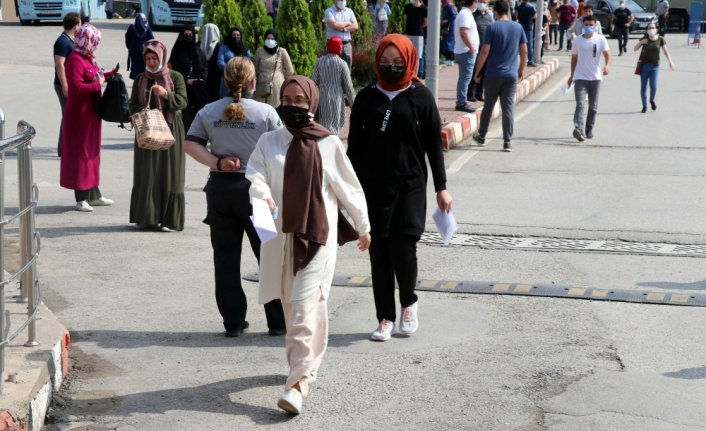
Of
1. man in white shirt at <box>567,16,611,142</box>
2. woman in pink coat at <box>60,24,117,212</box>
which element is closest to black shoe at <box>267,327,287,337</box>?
woman in pink coat at <box>60,24,117,212</box>

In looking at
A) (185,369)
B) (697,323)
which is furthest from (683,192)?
(185,369)

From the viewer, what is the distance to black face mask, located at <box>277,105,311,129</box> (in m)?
5.72

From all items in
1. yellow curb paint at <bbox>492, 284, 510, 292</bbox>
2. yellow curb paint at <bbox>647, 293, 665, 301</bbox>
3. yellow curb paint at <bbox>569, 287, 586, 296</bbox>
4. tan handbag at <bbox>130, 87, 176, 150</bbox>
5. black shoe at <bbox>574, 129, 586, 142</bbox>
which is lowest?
yellow curb paint at <bbox>492, 284, 510, 292</bbox>

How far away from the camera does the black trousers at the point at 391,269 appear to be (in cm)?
684

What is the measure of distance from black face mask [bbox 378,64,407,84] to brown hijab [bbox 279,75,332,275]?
3.26 feet

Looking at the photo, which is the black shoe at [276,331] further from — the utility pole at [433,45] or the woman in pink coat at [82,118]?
the utility pole at [433,45]

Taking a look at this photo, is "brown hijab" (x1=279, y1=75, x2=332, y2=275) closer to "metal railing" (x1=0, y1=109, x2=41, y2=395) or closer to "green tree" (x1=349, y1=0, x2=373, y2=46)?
"metal railing" (x1=0, y1=109, x2=41, y2=395)

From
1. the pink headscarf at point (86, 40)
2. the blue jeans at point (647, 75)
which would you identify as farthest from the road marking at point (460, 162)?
the blue jeans at point (647, 75)

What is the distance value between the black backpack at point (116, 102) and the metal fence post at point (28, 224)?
438 cm

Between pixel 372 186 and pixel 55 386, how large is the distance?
215cm

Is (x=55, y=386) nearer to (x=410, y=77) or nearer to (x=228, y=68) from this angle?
(x=228, y=68)

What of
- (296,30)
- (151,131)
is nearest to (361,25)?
(296,30)

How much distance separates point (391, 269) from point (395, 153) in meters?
0.73

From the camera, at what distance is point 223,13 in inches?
703
